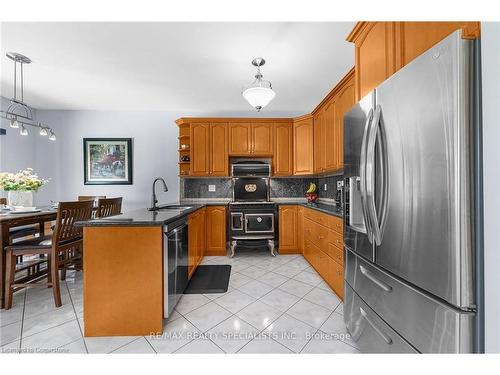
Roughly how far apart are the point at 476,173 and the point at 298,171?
2.95 m

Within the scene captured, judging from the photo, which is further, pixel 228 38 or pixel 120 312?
pixel 228 38

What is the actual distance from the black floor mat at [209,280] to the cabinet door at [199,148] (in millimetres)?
1670

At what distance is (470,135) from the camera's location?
28.4 inches

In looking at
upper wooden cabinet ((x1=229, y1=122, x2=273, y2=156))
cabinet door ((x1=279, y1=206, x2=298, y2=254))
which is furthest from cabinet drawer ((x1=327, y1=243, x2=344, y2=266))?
upper wooden cabinet ((x1=229, y1=122, x2=273, y2=156))

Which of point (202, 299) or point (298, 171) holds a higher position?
point (298, 171)

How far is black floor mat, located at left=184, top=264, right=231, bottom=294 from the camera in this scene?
222 centimetres

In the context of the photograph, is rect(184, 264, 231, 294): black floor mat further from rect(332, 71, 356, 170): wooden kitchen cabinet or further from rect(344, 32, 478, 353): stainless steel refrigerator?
rect(332, 71, 356, 170): wooden kitchen cabinet

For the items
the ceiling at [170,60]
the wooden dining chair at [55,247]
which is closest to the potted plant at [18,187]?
the wooden dining chair at [55,247]

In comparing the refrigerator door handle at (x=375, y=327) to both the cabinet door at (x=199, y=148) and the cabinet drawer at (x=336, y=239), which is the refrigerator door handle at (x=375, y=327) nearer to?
the cabinet drawer at (x=336, y=239)

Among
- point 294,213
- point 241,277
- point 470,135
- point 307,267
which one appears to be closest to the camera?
point 470,135

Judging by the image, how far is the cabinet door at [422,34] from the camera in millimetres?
776
